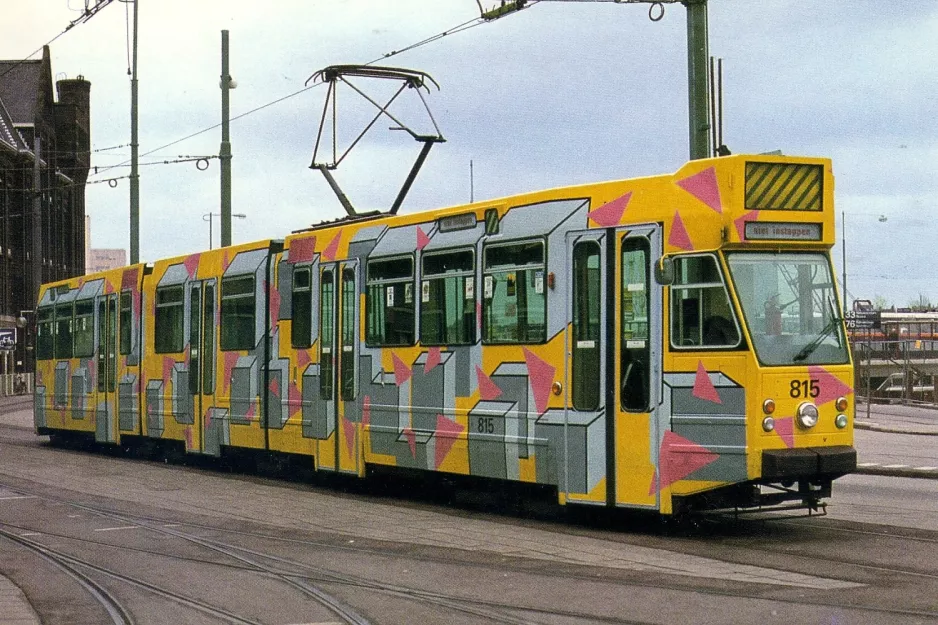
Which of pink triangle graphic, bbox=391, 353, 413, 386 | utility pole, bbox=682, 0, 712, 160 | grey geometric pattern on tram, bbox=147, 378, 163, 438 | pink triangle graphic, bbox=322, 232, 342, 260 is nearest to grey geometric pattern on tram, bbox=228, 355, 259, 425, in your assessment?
pink triangle graphic, bbox=322, 232, 342, 260

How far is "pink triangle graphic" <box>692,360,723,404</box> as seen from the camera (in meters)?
12.2

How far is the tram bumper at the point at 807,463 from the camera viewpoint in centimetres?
1187

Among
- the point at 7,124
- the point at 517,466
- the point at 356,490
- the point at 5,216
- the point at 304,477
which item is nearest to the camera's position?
the point at 517,466

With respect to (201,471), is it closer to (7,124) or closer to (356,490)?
(356,490)

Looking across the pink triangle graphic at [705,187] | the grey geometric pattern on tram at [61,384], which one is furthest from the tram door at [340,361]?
the grey geometric pattern on tram at [61,384]

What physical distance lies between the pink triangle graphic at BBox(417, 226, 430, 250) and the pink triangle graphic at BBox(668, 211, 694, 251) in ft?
12.7

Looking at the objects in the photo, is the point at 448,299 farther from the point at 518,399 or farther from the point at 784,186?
the point at 784,186

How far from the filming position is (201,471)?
21.9 metres

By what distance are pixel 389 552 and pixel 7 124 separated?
223ft

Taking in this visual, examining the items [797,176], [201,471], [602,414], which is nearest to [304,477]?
[201,471]

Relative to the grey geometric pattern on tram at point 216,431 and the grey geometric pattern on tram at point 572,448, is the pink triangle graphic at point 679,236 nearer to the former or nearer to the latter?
the grey geometric pattern on tram at point 572,448

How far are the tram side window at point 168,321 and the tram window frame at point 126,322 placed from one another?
48.7 inches

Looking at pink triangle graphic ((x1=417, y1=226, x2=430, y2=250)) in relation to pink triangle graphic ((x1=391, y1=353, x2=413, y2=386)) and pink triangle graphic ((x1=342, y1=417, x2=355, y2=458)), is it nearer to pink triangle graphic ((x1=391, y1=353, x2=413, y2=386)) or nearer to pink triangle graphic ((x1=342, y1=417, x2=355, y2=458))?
pink triangle graphic ((x1=391, y1=353, x2=413, y2=386))

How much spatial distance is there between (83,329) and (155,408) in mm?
4263
